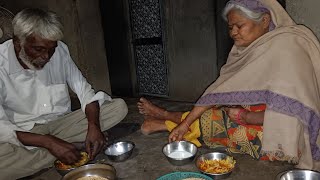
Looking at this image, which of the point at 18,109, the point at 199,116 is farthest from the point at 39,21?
the point at 199,116

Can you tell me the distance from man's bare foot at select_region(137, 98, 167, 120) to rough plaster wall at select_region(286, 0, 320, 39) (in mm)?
2080

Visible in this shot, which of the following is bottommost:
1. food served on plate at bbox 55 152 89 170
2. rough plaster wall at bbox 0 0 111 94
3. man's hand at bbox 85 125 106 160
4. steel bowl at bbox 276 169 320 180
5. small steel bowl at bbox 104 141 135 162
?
small steel bowl at bbox 104 141 135 162

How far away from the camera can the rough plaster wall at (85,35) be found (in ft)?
17.4

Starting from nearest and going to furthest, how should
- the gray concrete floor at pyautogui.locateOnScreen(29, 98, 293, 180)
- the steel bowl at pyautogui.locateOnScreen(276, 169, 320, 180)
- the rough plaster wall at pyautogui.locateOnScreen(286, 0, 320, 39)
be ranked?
the steel bowl at pyautogui.locateOnScreen(276, 169, 320, 180)
the gray concrete floor at pyautogui.locateOnScreen(29, 98, 293, 180)
the rough plaster wall at pyautogui.locateOnScreen(286, 0, 320, 39)

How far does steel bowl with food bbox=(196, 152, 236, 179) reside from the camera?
2602 mm

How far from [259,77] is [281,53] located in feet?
Result: 0.84

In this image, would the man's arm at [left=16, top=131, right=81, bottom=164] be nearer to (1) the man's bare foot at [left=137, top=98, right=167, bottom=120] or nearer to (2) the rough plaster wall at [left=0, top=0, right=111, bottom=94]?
(1) the man's bare foot at [left=137, top=98, right=167, bottom=120]

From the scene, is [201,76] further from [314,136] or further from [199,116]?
[314,136]

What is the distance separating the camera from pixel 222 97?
115 inches

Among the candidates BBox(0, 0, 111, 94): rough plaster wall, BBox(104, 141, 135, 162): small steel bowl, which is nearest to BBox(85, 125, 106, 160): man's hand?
BBox(104, 141, 135, 162): small steel bowl

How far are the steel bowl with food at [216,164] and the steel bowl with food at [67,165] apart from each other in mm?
1005

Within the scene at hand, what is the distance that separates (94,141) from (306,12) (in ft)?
9.63

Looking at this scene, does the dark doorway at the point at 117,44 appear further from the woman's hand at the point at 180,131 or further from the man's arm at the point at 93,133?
the woman's hand at the point at 180,131

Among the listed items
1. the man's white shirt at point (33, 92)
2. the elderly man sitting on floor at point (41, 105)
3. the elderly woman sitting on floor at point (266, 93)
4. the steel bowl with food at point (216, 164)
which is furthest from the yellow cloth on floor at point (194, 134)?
the man's white shirt at point (33, 92)
